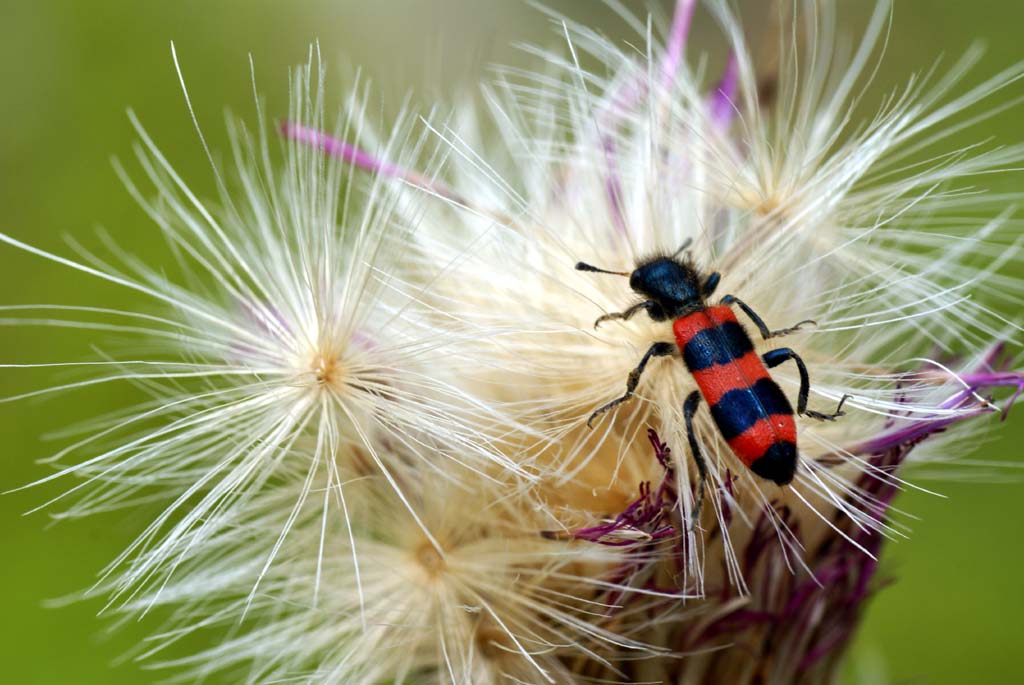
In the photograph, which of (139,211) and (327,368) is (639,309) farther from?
(139,211)

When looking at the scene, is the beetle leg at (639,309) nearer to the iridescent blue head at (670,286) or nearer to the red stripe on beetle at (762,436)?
the iridescent blue head at (670,286)

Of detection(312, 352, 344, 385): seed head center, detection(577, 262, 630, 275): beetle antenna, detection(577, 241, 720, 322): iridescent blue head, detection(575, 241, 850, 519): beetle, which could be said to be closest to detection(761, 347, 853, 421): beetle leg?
detection(575, 241, 850, 519): beetle

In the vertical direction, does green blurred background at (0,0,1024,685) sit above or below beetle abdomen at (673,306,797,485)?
above

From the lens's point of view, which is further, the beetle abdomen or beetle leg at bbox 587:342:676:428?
beetle leg at bbox 587:342:676:428

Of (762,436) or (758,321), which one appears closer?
(762,436)

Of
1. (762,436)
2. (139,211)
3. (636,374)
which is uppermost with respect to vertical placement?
(139,211)

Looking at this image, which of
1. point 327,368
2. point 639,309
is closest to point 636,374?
point 639,309

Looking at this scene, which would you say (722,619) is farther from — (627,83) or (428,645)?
(627,83)

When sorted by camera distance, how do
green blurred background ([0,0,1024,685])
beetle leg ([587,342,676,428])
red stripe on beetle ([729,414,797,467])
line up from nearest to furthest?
red stripe on beetle ([729,414,797,467])
beetle leg ([587,342,676,428])
green blurred background ([0,0,1024,685])

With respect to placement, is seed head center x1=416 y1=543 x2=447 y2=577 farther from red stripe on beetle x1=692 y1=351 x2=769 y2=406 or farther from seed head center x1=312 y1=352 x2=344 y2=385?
red stripe on beetle x1=692 y1=351 x2=769 y2=406
